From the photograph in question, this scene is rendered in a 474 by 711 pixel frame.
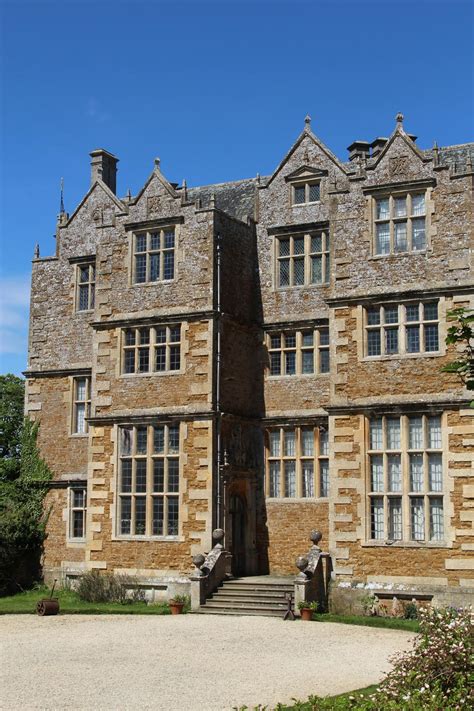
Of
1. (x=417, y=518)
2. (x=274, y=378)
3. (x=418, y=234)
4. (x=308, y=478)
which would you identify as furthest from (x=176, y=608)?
(x=418, y=234)

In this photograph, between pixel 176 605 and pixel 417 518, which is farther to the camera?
pixel 176 605

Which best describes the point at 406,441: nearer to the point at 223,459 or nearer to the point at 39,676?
the point at 223,459

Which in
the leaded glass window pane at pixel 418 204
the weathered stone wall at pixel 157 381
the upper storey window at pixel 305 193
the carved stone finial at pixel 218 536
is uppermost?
the upper storey window at pixel 305 193

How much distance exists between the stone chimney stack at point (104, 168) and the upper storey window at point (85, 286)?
9.79 feet

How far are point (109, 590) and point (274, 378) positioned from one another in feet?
22.3

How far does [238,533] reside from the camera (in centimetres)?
2458

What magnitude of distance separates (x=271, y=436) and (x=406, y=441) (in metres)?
4.97

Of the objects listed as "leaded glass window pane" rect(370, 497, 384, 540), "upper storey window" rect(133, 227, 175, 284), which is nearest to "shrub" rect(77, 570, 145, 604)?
"leaded glass window pane" rect(370, 497, 384, 540)

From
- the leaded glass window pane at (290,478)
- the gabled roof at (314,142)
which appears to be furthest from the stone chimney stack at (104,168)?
the leaded glass window pane at (290,478)

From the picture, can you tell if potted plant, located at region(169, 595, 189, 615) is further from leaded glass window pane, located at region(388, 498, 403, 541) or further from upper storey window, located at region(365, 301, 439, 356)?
upper storey window, located at region(365, 301, 439, 356)

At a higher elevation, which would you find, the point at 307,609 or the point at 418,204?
the point at 418,204

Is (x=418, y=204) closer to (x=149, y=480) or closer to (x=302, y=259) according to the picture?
(x=302, y=259)

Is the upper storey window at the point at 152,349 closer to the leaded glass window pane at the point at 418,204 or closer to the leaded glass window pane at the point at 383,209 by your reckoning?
the leaded glass window pane at the point at 383,209

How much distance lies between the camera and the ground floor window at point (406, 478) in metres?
20.8
